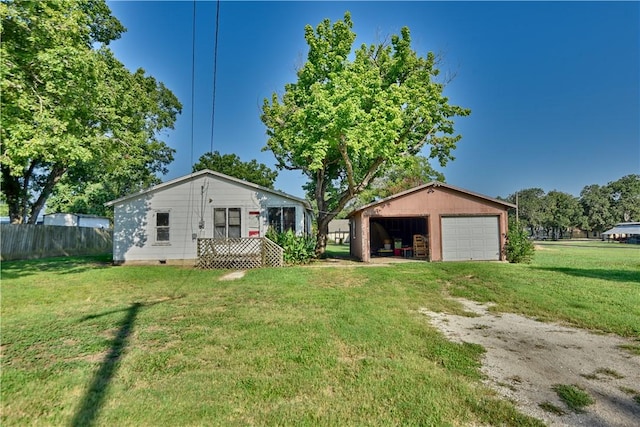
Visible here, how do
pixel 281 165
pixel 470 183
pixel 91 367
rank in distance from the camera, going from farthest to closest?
pixel 470 183 < pixel 281 165 < pixel 91 367

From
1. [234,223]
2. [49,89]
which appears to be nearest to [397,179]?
[234,223]

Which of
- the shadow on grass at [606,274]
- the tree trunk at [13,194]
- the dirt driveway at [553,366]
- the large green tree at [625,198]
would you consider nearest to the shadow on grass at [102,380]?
the dirt driveway at [553,366]

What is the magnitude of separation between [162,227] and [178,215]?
925 mm

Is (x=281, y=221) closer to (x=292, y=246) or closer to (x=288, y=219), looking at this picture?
(x=288, y=219)

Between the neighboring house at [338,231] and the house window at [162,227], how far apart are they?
3306 cm

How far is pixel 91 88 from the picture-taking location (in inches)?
411

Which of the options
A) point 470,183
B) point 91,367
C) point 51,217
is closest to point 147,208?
point 91,367

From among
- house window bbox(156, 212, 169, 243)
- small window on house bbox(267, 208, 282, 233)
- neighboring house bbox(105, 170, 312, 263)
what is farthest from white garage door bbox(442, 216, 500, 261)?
house window bbox(156, 212, 169, 243)

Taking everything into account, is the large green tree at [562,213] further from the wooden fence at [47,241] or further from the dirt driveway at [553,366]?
the wooden fence at [47,241]

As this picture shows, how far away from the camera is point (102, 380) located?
3.66m

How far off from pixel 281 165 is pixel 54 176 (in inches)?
502

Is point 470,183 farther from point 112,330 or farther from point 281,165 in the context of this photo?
point 112,330

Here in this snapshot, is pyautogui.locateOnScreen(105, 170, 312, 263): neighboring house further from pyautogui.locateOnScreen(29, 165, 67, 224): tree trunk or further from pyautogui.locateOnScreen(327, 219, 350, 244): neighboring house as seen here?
pyautogui.locateOnScreen(327, 219, 350, 244): neighboring house

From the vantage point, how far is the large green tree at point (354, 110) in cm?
1352
